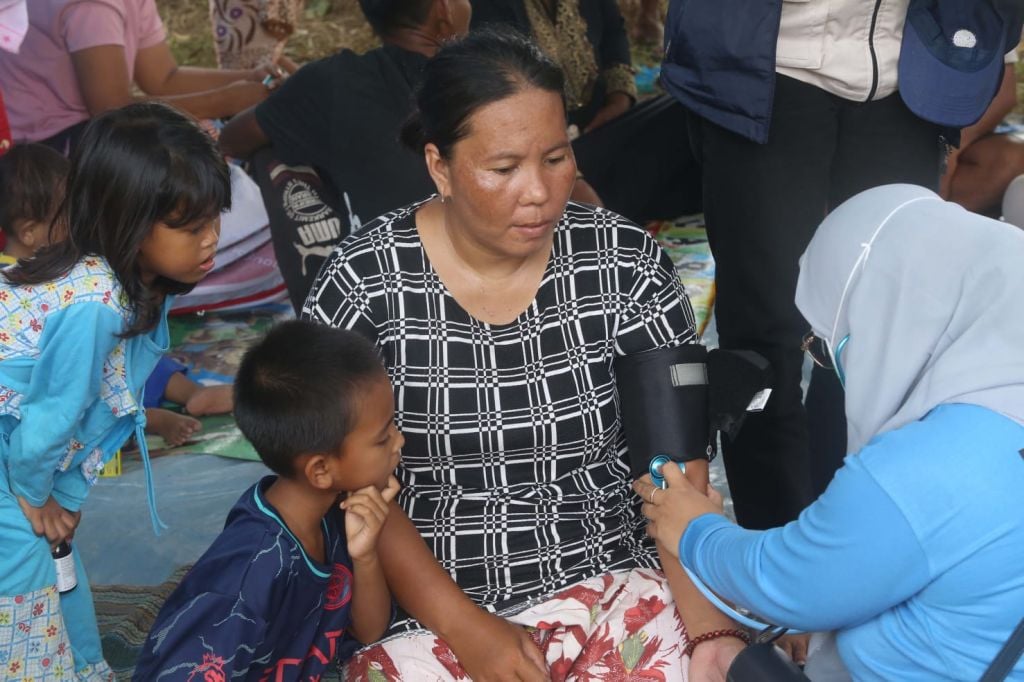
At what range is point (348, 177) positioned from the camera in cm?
313

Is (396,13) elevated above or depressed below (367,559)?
above

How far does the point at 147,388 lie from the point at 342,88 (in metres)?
1.08

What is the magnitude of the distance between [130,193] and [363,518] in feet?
2.22

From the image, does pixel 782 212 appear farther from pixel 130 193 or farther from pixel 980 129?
pixel 980 129

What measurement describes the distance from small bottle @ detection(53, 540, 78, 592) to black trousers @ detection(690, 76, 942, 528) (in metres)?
1.41

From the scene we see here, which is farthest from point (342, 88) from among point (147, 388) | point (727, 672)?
point (727, 672)

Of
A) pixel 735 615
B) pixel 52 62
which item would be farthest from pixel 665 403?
pixel 52 62

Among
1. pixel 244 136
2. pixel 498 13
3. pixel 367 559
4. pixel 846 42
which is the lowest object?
pixel 367 559

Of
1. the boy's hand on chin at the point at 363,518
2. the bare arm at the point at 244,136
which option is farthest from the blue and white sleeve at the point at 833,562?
the bare arm at the point at 244,136

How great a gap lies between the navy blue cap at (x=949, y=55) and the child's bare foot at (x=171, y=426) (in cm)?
206

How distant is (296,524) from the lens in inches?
67.6

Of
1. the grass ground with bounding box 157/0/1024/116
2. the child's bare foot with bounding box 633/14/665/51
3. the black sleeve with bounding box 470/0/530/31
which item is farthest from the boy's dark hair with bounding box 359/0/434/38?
the child's bare foot with bounding box 633/14/665/51

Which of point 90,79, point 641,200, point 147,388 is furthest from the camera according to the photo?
point 641,200

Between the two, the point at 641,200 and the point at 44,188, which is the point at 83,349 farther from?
the point at 641,200
